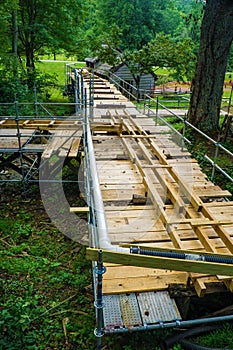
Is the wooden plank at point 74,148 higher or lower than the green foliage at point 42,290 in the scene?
higher

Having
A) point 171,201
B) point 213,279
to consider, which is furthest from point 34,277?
point 213,279

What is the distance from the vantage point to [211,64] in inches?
428

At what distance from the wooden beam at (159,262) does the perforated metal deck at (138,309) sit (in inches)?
56.5

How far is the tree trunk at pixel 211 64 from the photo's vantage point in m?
10.3

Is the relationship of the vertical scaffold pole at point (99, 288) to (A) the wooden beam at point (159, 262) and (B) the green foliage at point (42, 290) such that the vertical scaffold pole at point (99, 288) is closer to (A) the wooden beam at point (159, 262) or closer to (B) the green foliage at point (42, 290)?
(A) the wooden beam at point (159, 262)

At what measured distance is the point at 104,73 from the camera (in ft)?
84.4

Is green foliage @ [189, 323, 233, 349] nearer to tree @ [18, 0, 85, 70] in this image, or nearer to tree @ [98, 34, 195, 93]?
tree @ [18, 0, 85, 70]

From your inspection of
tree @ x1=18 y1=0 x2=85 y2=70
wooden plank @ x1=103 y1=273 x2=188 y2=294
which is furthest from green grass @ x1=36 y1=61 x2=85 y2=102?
wooden plank @ x1=103 y1=273 x2=188 y2=294

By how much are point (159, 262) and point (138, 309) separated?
1.54 m

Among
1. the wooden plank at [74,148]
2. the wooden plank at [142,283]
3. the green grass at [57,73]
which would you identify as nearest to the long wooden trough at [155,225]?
the wooden plank at [142,283]

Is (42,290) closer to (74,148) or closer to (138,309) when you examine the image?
(138,309)

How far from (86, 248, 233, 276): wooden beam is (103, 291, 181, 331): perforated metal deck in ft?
4.70

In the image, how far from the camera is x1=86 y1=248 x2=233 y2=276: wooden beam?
8.23 ft

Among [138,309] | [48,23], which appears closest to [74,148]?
[138,309]
